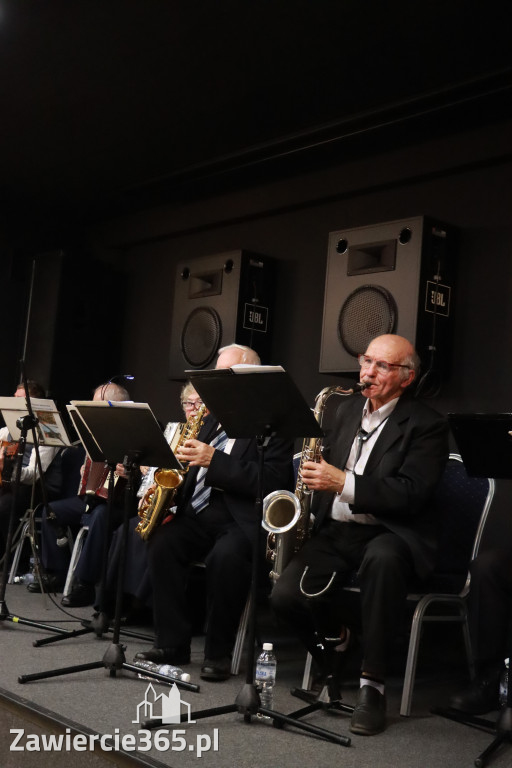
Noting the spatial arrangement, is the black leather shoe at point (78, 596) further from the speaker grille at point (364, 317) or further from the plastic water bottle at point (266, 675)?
the speaker grille at point (364, 317)

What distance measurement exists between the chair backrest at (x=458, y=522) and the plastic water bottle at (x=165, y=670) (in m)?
1.03

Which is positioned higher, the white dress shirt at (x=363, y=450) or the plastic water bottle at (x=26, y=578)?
the white dress shirt at (x=363, y=450)

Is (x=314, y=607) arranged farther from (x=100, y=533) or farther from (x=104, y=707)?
(x=100, y=533)

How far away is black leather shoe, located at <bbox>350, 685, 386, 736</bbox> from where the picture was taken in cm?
273

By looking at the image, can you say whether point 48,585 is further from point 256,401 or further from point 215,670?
point 256,401

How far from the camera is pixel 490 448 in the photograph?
2.67 metres

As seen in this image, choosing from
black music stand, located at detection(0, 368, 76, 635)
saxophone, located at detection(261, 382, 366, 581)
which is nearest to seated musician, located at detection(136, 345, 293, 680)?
saxophone, located at detection(261, 382, 366, 581)

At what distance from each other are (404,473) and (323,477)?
326 mm

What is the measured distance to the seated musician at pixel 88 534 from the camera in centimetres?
455

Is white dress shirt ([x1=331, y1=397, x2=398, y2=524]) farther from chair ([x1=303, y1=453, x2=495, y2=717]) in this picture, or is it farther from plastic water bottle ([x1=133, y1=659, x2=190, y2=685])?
plastic water bottle ([x1=133, y1=659, x2=190, y2=685])

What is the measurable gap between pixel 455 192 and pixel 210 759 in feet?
11.2

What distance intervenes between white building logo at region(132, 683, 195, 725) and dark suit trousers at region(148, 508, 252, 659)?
1.37ft

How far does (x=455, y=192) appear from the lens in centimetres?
475

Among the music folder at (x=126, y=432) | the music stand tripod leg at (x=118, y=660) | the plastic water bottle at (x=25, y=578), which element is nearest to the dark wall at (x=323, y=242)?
the plastic water bottle at (x=25, y=578)
